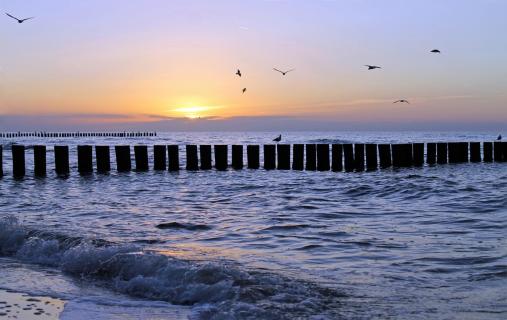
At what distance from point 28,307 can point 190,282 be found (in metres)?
1.56

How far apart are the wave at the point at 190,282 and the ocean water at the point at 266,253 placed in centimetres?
2

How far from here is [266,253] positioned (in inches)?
295

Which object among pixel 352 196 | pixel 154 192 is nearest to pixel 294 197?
pixel 352 196

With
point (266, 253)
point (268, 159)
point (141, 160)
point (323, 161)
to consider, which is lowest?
point (266, 253)

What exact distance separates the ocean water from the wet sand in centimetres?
15

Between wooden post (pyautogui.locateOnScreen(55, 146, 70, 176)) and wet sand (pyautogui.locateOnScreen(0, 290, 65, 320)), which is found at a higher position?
wooden post (pyautogui.locateOnScreen(55, 146, 70, 176))

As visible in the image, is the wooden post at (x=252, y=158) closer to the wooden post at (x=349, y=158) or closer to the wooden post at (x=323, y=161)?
the wooden post at (x=323, y=161)

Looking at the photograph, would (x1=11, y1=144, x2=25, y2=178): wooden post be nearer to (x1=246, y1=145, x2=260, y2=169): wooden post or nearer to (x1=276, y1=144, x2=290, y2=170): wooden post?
(x1=246, y1=145, x2=260, y2=169): wooden post

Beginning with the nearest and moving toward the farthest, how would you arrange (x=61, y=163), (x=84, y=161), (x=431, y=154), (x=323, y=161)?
1. (x=61, y=163)
2. (x=84, y=161)
3. (x=323, y=161)
4. (x=431, y=154)

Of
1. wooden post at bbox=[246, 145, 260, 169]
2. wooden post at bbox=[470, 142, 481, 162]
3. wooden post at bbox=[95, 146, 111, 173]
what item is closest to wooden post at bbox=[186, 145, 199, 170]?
wooden post at bbox=[246, 145, 260, 169]

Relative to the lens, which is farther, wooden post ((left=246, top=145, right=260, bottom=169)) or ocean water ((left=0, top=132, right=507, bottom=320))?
wooden post ((left=246, top=145, right=260, bottom=169))

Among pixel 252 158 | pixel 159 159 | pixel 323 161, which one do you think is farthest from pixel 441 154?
pixel 159 159

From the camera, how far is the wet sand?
16.5 ft

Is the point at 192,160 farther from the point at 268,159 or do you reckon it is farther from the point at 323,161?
the point at 323,161
